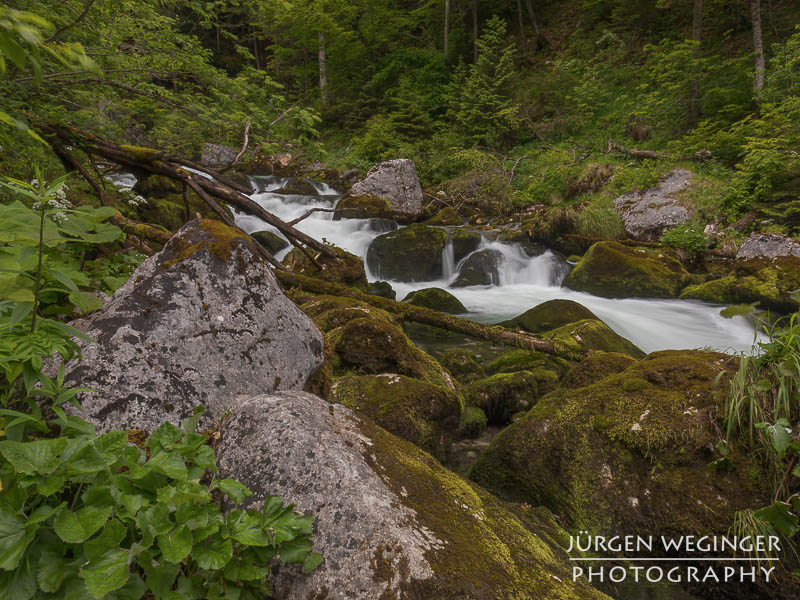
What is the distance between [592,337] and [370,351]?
342cm

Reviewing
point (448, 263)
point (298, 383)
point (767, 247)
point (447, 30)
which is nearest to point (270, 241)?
point (448, 263)

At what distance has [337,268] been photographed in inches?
327

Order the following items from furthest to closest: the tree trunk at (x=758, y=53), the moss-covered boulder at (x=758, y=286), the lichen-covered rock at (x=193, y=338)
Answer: the tree trunk at (x=758, y=53), the moss-covered boulder at (x=758, y=286), the lichen-covered rock at (x=193, y=338)

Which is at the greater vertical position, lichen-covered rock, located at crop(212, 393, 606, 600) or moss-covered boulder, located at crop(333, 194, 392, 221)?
lichen-covered rock, located at crop(212, 393, 606, 600)

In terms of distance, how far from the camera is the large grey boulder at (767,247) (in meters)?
8.70

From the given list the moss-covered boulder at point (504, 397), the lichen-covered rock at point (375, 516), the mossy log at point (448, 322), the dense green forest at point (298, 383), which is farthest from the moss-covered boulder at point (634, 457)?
the mossy log at point (448, 322)

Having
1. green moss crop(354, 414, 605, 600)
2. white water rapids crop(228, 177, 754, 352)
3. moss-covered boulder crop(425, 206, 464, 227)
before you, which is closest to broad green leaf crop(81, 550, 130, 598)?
green moss crop(354, 414, 605, 600)

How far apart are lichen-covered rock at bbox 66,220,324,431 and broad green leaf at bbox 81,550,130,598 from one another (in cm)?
98

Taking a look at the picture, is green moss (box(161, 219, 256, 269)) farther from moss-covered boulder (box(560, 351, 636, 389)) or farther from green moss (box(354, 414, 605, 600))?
moss-covered boulder (box(560, 351, 636, 389))

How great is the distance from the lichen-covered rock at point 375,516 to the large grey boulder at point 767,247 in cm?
1033

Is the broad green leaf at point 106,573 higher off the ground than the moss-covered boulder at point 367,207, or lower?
higher

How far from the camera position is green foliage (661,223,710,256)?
1026 centimetres

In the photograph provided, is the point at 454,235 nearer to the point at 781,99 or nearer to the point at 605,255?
the point at 605,255

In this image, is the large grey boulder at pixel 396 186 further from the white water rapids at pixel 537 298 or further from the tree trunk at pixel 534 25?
the tree trunk at pixel 534 25
